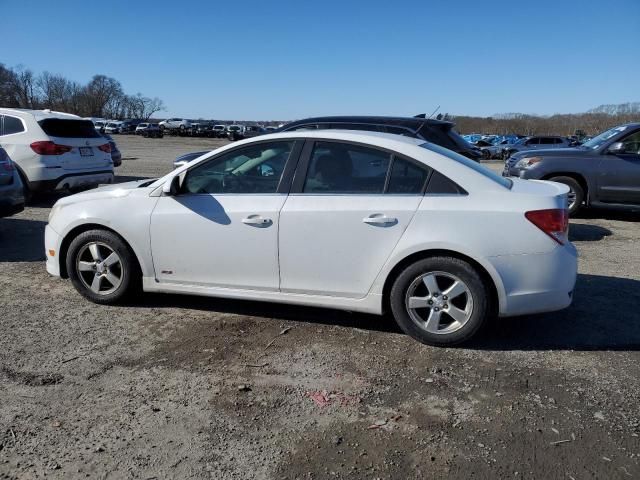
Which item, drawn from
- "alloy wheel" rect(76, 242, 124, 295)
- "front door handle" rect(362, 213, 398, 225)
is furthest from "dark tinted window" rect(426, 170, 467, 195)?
"alloy wheel" rect(76, 242, 124, 295)

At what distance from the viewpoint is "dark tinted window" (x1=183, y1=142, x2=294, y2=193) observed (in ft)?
14.3

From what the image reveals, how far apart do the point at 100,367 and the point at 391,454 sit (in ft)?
6.85

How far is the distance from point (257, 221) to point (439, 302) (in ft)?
4.90

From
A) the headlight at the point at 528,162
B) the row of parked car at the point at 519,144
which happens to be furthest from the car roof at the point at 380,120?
the row of parked car at the point at 519,144

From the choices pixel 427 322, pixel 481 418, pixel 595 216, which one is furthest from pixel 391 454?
pixel 595 216

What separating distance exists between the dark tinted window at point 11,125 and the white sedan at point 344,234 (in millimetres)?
6309

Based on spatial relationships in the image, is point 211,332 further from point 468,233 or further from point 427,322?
point 468,233

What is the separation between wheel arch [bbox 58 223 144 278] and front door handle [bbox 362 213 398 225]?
2.01m

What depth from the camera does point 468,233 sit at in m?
3.85

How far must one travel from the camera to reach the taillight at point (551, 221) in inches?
150

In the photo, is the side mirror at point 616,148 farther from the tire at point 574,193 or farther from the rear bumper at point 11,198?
the rear bumper at point 11,198

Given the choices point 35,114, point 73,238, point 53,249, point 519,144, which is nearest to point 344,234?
point 73,238

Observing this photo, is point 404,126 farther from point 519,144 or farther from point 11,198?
Result: point 519,144

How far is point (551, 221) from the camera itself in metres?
3.85
